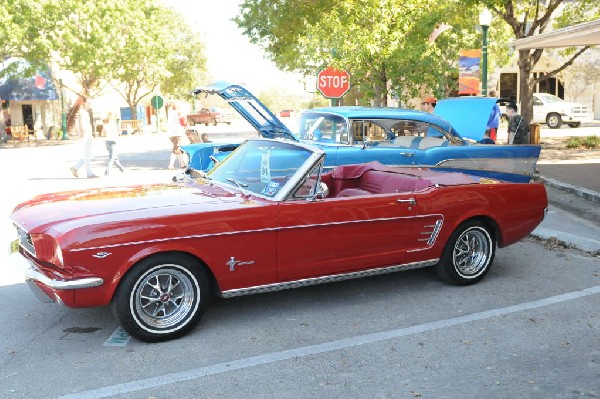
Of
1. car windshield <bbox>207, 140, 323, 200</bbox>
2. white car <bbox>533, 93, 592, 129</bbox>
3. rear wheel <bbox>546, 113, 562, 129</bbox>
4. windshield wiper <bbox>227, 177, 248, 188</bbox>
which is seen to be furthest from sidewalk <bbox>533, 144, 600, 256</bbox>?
white car <bbox>533, 93, 592, 129</bbox>

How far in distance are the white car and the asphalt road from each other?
90.8 ft

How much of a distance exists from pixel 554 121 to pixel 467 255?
93.3 ft

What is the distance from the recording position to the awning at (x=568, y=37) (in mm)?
11547

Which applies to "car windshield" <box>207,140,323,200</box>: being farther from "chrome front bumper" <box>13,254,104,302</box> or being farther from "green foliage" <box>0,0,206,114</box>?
"green foliage" <box>0,0,206,114</box>

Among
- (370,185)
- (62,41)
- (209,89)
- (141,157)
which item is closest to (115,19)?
(62,41)

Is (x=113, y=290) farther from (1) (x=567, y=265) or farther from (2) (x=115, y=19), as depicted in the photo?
(2) (x=115, y=19)

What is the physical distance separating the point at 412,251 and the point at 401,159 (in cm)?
358

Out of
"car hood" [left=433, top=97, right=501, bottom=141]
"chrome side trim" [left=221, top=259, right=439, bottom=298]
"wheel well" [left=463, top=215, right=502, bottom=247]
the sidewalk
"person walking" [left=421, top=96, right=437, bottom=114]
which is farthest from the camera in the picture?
"person walking" [left=421, top=96, right=437, bottom=114]

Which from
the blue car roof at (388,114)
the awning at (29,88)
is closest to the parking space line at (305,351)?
the blue car roof at (388,114)

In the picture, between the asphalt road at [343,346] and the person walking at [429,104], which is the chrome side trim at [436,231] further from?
the person walking at [429,104]

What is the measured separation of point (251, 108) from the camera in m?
9.27

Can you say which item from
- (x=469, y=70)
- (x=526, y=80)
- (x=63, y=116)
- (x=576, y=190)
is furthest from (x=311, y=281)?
(x=63, y=116)

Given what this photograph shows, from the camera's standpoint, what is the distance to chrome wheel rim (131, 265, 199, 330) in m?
4.51

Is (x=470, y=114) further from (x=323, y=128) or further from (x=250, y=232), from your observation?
(x=250, y=232)
